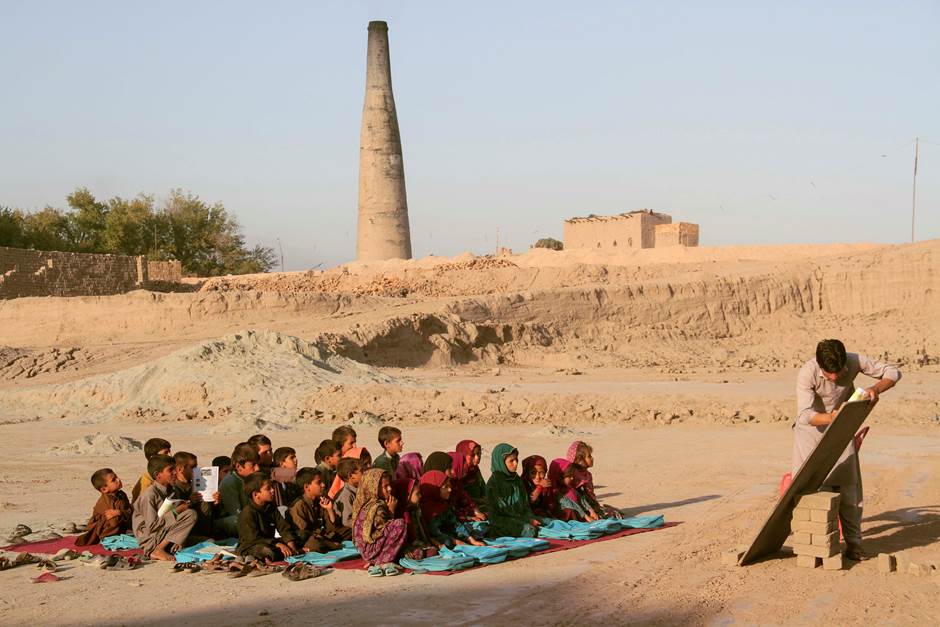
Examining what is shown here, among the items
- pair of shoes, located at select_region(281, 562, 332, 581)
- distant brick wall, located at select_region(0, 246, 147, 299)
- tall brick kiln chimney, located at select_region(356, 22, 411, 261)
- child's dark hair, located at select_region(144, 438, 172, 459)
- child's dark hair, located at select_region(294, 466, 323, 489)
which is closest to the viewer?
pair of shoes, located at select_region(281, 562, 332, 581)

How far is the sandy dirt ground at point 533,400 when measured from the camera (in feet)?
21.0

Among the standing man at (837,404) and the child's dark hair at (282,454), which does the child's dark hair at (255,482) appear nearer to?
the child's dark hair at (282,454)

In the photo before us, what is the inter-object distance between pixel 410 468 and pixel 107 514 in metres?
2.44

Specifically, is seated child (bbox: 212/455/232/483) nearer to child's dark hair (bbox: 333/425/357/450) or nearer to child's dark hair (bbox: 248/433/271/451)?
child's dark hair (bbox: 248/433/271/451)

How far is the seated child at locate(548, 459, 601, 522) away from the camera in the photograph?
28.3 feet

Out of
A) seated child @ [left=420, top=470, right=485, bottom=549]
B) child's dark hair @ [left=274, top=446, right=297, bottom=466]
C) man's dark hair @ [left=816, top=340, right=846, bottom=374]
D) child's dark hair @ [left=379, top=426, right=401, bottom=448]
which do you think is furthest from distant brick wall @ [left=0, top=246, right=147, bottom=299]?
man's dark hair @ [left=816, top=340, right=846, bottom=374]

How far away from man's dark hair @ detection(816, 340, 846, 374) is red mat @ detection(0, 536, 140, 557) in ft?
16.8

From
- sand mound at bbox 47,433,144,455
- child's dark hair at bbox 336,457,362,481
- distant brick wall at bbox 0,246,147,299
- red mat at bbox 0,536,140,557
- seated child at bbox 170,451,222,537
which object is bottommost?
red mat at bbox 0,536,140,557

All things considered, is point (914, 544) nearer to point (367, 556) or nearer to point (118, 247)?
point (367, 556)

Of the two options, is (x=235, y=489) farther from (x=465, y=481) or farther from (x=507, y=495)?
(x=507, y=495)

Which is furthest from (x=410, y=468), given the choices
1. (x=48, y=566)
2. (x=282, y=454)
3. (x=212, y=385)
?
(x=212, y=385)

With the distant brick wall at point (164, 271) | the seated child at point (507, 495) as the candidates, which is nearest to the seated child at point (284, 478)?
the seated child at point (507, 495)

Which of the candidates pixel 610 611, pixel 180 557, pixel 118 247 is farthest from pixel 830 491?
pixel 118 247

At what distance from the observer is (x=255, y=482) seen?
7480 millimetres
